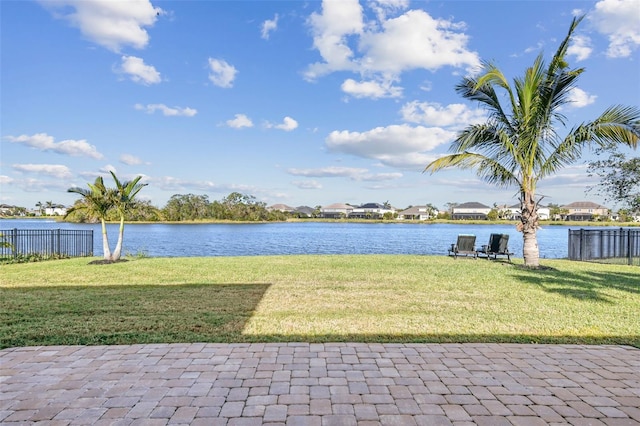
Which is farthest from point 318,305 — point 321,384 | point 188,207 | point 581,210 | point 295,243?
point 581,210

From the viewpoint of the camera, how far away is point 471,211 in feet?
395

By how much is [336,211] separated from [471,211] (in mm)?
46136

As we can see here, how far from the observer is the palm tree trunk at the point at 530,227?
34.6 feet

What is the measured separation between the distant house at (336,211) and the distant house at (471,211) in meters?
36.3

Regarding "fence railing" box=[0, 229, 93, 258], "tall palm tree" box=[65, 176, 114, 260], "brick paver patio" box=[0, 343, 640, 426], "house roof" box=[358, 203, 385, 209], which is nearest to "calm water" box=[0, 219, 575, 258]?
"fence railing" box=[0, 229, 93, 258]

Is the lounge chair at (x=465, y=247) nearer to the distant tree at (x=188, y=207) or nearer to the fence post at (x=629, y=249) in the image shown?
the fence post at (x=629, y=249)

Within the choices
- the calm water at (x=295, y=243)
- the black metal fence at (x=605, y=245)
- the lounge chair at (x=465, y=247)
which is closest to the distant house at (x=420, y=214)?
the calm water at (x=295, y=243)

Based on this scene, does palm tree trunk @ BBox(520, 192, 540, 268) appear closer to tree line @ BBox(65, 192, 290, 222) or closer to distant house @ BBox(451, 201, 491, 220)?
tree line @ BBox(65, 192, 290, 222)

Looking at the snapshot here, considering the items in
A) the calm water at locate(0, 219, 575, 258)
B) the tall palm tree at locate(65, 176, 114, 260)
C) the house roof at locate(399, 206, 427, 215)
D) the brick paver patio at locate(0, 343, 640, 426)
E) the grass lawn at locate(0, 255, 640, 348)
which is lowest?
the calm water at locate(0, 219, 575, 258)


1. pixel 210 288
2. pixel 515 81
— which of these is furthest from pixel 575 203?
pixel 210 288

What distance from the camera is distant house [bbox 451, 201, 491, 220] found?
380 ft

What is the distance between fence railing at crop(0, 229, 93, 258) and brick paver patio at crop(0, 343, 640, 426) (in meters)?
12.3

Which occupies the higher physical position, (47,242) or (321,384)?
(47,242)

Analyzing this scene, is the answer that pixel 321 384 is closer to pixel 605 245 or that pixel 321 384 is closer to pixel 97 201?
pixel 97 201
